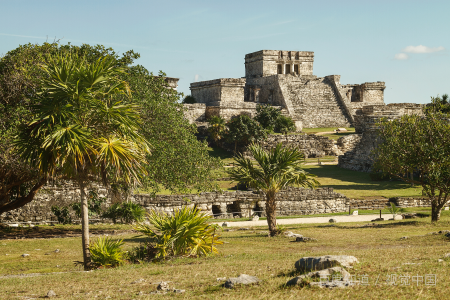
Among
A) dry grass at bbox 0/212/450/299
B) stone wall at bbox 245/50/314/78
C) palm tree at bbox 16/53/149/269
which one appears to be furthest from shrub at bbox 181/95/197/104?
palm tree at bbox 16/53/149/269

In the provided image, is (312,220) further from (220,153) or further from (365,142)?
(220,153)

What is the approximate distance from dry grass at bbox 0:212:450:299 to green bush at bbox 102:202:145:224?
4.48m

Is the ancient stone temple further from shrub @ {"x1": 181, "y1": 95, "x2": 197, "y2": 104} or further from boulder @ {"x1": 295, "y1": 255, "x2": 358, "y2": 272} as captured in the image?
boulder @ {"x1": 295, "y1": 255, "x2": 358, "y2": 272}

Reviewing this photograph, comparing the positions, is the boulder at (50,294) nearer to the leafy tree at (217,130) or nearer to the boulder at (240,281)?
the boulder at (240,281)

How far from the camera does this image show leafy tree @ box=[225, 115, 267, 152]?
39.4 metres

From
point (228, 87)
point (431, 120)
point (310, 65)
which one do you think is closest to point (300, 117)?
point (228, 87)

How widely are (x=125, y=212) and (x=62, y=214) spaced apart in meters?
2.54

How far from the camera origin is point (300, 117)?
174 feet

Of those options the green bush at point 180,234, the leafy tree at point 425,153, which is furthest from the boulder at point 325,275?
the leafy tree at point 425,153

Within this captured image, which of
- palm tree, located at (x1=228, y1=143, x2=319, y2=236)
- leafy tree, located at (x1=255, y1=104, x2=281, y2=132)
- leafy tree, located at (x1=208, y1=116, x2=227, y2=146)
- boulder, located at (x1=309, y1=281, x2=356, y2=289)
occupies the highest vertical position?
leafy tree, located at (x1=255, y1=104, x2=281, y2=132)

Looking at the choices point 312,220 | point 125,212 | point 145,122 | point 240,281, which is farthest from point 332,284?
point 312,220

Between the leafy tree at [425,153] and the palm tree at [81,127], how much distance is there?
1176cm

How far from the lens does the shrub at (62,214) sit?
19.5 metres

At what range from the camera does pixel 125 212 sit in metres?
19.9
